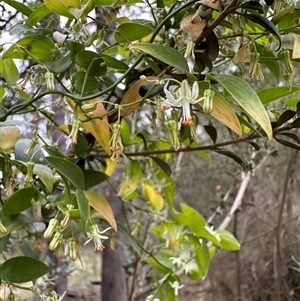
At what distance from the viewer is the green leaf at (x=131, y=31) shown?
0.32 m

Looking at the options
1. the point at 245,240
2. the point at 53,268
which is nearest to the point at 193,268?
the point at 53,268

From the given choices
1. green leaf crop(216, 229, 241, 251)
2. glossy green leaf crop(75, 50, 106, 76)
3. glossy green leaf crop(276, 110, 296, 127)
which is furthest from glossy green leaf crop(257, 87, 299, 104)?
green leaf crop(216, 229, 241, 251)

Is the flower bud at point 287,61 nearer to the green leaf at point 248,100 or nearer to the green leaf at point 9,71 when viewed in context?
the green leaf at point 248,100

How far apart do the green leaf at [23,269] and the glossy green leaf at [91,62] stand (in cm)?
15

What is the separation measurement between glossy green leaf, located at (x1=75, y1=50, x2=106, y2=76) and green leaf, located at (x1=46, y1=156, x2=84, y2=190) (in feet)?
0.31

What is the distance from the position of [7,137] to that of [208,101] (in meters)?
0.17

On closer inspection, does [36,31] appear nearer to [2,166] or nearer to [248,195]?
→ [2,166]

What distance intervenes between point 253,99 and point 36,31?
0.20m

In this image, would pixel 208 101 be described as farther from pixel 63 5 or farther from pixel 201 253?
pixel 201 253

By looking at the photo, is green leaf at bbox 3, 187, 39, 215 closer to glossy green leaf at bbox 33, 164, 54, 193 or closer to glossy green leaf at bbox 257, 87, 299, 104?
glossy green leaf at bbox 33, 164, 54, 193

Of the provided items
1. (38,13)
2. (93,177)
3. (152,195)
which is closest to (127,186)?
(152,195)

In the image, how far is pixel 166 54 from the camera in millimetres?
236

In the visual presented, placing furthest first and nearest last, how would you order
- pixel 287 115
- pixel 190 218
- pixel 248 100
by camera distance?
pixel 190 218 < pixel 287 115 < pixel 248 100

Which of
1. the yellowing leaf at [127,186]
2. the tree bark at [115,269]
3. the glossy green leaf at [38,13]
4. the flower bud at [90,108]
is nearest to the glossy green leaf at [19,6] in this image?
the glossy green leaf at [38,13]
